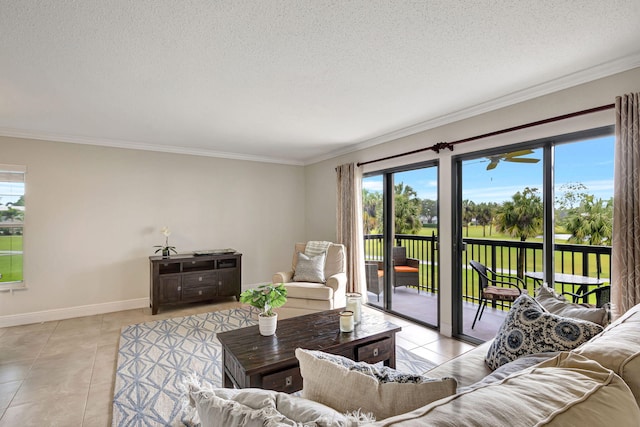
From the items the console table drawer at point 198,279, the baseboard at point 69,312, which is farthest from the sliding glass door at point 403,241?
the baseboard at point 69,312

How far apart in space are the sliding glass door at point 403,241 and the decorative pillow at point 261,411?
320 centimetres

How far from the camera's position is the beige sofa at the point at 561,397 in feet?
2.01

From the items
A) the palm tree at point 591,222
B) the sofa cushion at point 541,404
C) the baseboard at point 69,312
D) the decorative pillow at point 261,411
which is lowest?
the baseboard at point 69,312

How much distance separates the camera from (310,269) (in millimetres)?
4109

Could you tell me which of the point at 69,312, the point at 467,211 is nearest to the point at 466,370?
the point at 467,211

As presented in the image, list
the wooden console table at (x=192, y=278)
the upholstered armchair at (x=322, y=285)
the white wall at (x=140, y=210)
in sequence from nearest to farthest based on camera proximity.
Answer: the white wall at (x=140, y=210)
the upholstered armchair at (x=322, y=285)
the wooden console table at (x=192, y=278)

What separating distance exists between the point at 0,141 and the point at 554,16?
5603 millimetres

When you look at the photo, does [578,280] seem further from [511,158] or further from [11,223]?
[11,223]

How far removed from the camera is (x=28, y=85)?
249cm

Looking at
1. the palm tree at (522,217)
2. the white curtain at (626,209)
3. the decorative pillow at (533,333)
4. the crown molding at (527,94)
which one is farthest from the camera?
the palm tree at (522,217)

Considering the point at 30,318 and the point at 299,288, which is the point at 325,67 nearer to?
the point at 299,288

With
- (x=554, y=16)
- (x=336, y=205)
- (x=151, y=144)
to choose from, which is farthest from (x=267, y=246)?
(x=554, y=16)

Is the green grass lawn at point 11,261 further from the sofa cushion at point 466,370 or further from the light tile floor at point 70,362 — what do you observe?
the sofa cushion at point 466,370

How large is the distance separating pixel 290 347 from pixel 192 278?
293cm
